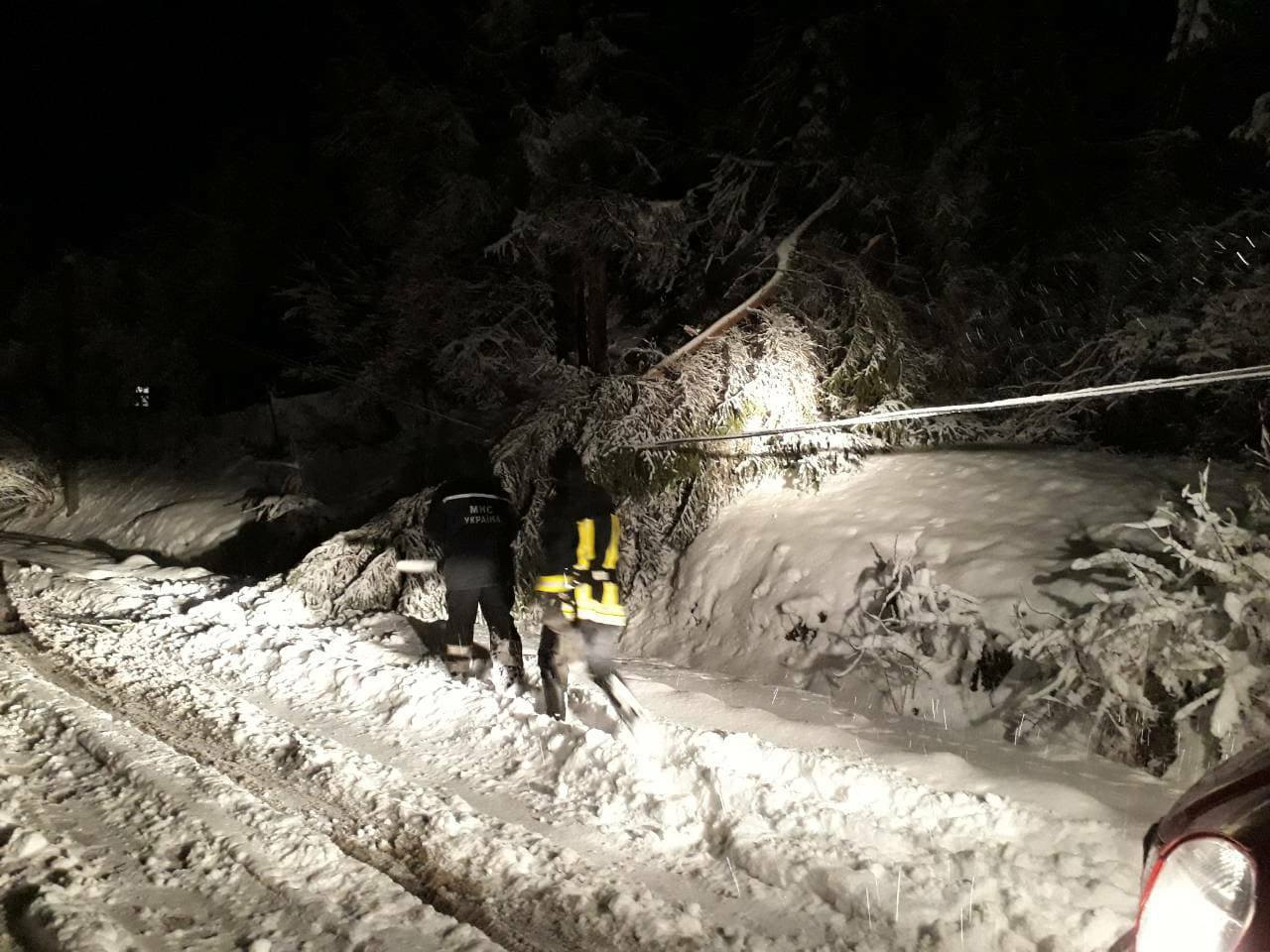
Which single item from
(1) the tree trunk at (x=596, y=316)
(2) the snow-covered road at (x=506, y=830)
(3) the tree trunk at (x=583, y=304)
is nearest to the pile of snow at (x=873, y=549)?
(2) the snow-covered road at (x=506, y=830)

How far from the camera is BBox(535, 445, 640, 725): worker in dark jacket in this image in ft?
15.5

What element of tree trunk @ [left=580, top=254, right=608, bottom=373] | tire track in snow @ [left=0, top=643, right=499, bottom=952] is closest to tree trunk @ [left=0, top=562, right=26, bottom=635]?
tire track in snow @ [left=0, top=643, right=499, bottom=952]

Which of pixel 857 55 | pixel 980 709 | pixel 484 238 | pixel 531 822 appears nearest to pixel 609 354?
pixel 484 238

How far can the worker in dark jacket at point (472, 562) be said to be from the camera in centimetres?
586

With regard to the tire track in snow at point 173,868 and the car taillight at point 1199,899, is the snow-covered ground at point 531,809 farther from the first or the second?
the car taillight at point 1199,899

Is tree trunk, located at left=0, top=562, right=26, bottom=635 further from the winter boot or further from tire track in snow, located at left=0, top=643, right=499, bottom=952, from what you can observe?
the winter boot

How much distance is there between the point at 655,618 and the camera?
26.6 ft

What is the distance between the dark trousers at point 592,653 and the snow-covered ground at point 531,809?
246 mm

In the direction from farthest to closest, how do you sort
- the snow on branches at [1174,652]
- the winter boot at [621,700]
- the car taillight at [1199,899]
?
the winter boot at [621,700], the snow on branches at [1174,652], the car taillight at [1199,899]

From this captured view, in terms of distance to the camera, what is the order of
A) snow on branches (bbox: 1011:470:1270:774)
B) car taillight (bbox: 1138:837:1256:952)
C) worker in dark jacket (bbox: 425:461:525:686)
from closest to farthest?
car taillight (bbox: 1138:837:1256:952), snow on branches (bbox: 1011:470:1270:774), worker in dark jacket (bbox: 425:461:525:686)

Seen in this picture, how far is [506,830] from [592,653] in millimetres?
1258

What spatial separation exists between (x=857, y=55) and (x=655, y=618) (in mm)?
6768

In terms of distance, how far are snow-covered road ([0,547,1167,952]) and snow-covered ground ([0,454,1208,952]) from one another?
0.5 inches

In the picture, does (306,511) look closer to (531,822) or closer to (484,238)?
(484,238)
